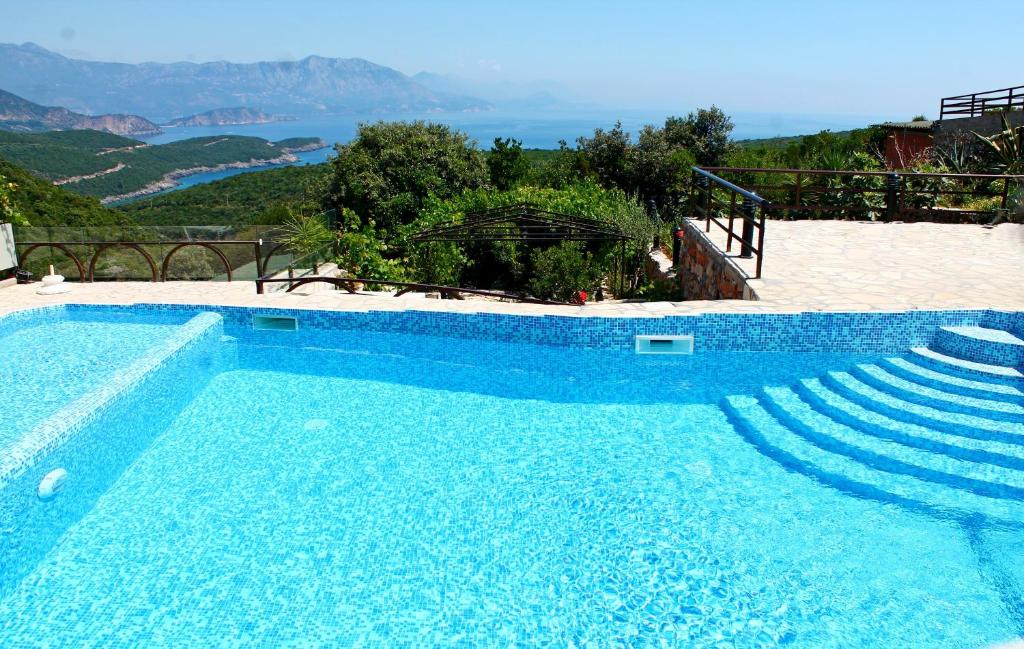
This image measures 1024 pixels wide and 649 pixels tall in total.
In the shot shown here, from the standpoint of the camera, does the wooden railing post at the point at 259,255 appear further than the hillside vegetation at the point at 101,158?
No

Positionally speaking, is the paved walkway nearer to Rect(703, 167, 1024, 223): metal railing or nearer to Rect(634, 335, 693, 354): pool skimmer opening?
Rect(634, 335, 693, 354): pool skimmer opening

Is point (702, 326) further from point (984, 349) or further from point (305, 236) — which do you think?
point (305, 236)

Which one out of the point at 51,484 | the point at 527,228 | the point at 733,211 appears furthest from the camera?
the point at 527,228

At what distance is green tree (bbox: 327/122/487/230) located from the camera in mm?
17328

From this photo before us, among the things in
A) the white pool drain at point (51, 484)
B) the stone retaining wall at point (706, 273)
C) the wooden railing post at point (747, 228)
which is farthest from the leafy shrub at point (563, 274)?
the white pool drain at point (51, 484)

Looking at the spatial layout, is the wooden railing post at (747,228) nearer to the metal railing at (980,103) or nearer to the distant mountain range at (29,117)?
the metal railing at (980,103)

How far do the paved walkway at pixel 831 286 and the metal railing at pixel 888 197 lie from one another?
93 centimetres

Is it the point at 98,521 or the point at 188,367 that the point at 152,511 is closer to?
the point at 98,521

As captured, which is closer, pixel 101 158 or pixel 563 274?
pixel 563 274

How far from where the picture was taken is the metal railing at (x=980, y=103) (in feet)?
75.6

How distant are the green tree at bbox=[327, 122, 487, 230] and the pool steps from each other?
37.6 ft

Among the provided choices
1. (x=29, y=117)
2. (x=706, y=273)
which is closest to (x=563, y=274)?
(x=706, y=273)

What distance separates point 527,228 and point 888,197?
19.1ft

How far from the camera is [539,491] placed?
5.16m
